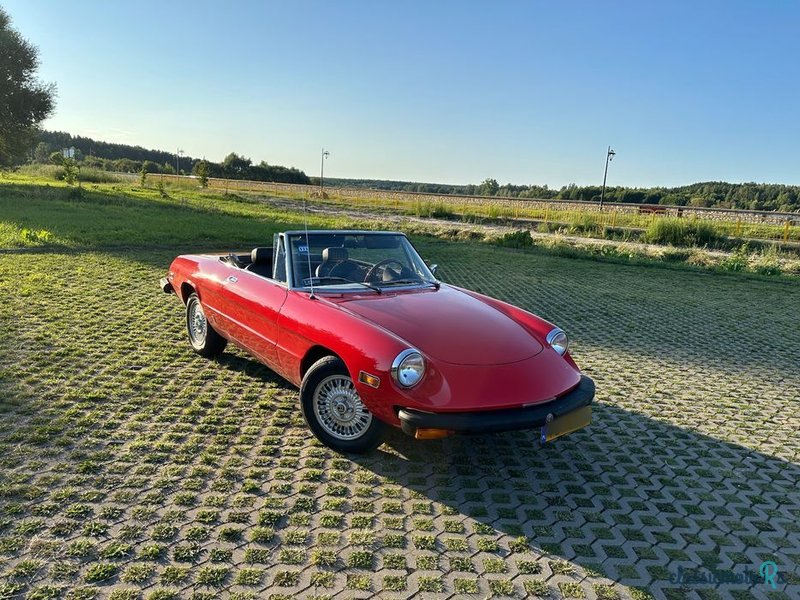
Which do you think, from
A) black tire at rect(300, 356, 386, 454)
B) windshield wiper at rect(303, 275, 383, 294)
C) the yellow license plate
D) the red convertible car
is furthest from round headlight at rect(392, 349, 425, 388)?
windshield wiper at rect(303, 275, 383, 294)

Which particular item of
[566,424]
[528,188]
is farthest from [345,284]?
[528,188]

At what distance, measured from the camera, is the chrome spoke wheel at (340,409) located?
367cm

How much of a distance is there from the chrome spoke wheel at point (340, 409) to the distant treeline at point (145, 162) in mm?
69768

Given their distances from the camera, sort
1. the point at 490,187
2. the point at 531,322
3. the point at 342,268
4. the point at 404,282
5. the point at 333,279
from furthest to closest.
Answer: the point at 490,187 → the point at 404,282 → the point at 342,268 → the point at 333,279 → the point at 531,322

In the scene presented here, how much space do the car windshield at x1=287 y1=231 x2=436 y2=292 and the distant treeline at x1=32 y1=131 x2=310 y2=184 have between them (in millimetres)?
68679

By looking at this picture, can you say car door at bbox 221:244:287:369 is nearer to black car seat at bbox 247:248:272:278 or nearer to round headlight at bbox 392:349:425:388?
black car seat at bbox 247:248:272:278

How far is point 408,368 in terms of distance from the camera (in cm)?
332

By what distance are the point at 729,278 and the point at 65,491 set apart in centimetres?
1626

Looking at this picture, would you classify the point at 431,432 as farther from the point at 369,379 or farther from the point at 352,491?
the point at 352,491

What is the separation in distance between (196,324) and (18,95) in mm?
39496

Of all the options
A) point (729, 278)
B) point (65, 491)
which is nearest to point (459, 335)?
point (65, 491)

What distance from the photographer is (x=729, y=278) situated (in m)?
14.8

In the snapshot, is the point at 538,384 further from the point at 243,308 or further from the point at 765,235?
the point at 765,235

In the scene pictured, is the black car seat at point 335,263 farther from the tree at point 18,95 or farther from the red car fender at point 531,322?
the tree at point 18,95
